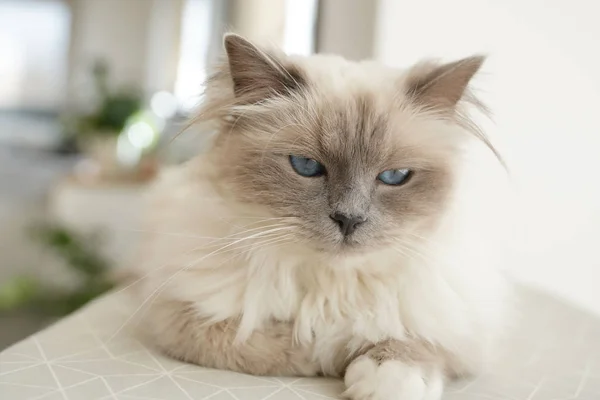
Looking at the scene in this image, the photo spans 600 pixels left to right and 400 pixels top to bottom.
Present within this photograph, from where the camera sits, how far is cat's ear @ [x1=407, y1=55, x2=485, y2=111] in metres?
1.07

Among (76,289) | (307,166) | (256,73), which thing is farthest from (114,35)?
(307,166)

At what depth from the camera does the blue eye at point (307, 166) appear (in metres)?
1.05

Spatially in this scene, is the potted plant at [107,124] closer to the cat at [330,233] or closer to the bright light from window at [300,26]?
the bright light from window at [300,26]

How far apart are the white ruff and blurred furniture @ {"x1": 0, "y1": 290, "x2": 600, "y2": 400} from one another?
0.08 metres

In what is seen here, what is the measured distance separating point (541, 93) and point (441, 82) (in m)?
0.97

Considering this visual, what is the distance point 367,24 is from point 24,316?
9.04ft

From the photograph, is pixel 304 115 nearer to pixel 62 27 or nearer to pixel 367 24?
pixel 367 24

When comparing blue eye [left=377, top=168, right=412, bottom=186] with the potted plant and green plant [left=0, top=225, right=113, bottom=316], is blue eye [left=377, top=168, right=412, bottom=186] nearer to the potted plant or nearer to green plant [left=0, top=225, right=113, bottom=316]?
green plant [left=0, top=225, right=113, bottom=316]

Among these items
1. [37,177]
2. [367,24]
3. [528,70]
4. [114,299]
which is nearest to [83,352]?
[114,299]

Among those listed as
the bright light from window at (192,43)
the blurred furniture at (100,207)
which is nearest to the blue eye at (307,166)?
the blurred furniture at (100,207)

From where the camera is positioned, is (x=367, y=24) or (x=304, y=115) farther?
(x=367, y=24)

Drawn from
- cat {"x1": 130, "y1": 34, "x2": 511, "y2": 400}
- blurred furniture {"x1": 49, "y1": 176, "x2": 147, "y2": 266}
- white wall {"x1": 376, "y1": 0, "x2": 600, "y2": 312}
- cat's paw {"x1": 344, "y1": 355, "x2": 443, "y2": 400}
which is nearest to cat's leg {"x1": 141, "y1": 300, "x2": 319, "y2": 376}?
cat {"x1": 130, "y1": 34, "x2": 511, "y2": 400}

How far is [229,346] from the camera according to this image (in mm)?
1089

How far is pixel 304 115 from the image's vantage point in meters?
1.07
